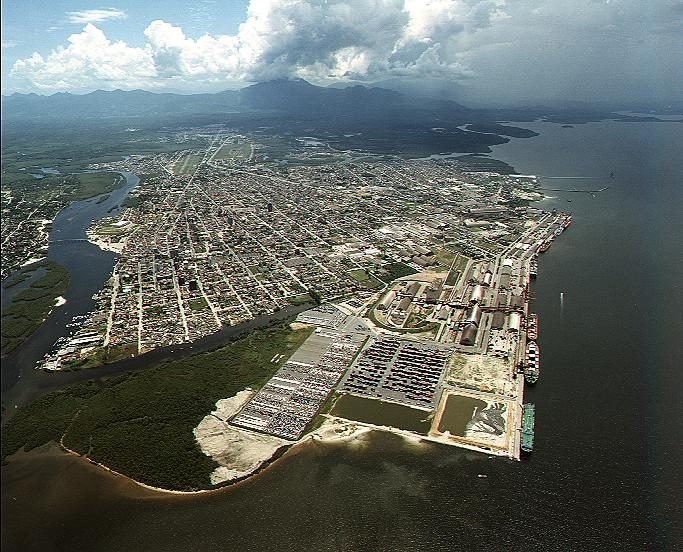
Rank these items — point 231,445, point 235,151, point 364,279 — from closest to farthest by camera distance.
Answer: point 231,445
point 364,279
point 235,151

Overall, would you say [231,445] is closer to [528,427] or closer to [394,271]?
[528,427]

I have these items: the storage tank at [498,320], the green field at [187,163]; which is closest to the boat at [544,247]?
the storage tank at [498,320]

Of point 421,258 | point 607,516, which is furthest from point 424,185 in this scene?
point 607,516

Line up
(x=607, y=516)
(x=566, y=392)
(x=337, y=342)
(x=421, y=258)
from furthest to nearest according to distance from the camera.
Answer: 1. (x=421, y=258)
2. (x=337, y=342)
3. (x=566, y=392)
4. (x=607, y=516)

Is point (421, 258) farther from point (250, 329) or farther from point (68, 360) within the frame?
point (68, 360)

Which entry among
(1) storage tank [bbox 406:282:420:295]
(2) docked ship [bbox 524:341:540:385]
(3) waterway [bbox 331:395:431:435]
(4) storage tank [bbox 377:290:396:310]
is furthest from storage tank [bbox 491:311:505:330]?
(3) waterway [bbox 331:395:431:435]

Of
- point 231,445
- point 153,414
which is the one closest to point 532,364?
point 231,445
